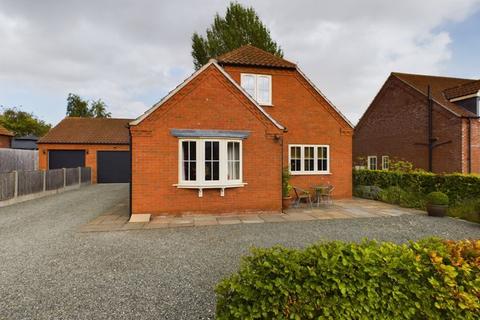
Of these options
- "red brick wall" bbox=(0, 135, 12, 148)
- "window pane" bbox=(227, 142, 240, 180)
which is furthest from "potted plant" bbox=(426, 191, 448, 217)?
"red brick wall" bbox=(0, 135, 12, 148)

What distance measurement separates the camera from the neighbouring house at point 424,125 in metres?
14.7

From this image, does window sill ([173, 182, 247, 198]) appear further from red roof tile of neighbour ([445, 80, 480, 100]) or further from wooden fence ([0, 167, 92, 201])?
red roof tile of neighbour ([445, 80, 480, 100])

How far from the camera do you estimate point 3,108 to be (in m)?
45.8

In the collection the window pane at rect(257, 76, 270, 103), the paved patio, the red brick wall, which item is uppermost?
the window pane at rect(257, 76, 270, 103)

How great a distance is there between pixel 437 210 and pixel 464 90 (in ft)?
35.7

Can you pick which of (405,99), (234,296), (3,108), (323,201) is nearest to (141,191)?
(234,296)

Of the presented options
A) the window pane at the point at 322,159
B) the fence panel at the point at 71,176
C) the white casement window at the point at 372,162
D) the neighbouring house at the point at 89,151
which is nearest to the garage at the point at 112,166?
the neighbouring house at the point at 89,151

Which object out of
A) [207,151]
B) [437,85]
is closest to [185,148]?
[207,151]

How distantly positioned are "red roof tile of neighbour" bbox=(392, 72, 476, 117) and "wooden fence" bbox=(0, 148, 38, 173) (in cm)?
3011

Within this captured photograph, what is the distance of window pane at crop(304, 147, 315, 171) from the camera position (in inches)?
522

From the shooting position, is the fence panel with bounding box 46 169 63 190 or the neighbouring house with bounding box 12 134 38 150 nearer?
the fence panel with bounding box 46 169 63 190

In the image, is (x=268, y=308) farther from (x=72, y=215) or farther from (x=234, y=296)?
(x=72, y=215)

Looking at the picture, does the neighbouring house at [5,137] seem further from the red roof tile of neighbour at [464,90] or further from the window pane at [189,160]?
the red roof tile of neighbour at [464,90]

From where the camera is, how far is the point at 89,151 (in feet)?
71.4
